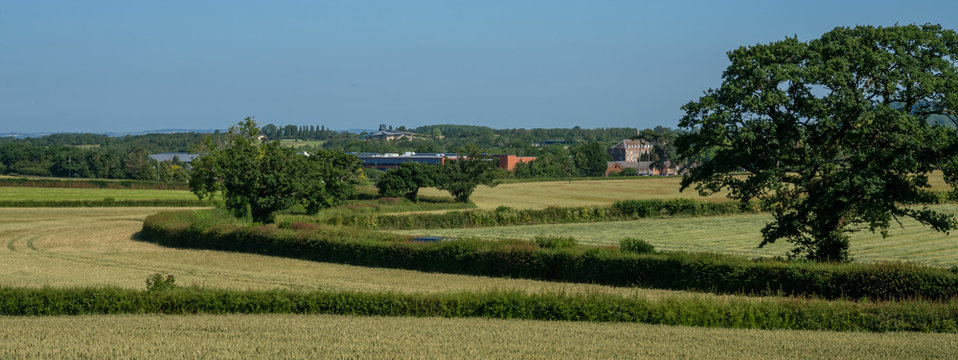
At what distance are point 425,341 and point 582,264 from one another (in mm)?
16176

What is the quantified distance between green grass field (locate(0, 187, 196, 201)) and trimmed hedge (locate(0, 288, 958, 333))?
66.9 metres

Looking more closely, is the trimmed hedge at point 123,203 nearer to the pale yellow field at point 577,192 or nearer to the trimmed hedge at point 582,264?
the pale yellow field at point 577,192

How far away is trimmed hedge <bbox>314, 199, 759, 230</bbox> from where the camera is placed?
63.1 metres

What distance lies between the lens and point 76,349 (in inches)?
600

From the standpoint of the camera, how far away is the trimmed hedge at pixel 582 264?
2453 cm

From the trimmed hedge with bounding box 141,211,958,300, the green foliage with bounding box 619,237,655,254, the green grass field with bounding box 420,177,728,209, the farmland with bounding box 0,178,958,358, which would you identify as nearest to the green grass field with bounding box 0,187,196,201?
the green grass field with bounding box 420,177,728,209

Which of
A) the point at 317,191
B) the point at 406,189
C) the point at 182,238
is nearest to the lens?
the point at 182,238

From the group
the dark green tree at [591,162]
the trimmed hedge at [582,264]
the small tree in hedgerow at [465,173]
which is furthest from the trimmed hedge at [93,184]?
the dark green tree at [591,162]

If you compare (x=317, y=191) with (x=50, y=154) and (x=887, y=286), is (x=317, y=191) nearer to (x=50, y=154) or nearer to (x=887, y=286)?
(x=887, y=286)

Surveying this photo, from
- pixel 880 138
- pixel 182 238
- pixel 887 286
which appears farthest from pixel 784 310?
pixel 182 238

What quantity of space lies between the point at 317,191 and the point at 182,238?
9.27 m

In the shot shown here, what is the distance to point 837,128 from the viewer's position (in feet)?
92.3

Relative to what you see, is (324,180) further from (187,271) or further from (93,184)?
(93,184)

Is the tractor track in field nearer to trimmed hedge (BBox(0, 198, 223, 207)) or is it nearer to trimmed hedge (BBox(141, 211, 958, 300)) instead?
trimmed hedge (BBox(141, 211, 958, 300))
